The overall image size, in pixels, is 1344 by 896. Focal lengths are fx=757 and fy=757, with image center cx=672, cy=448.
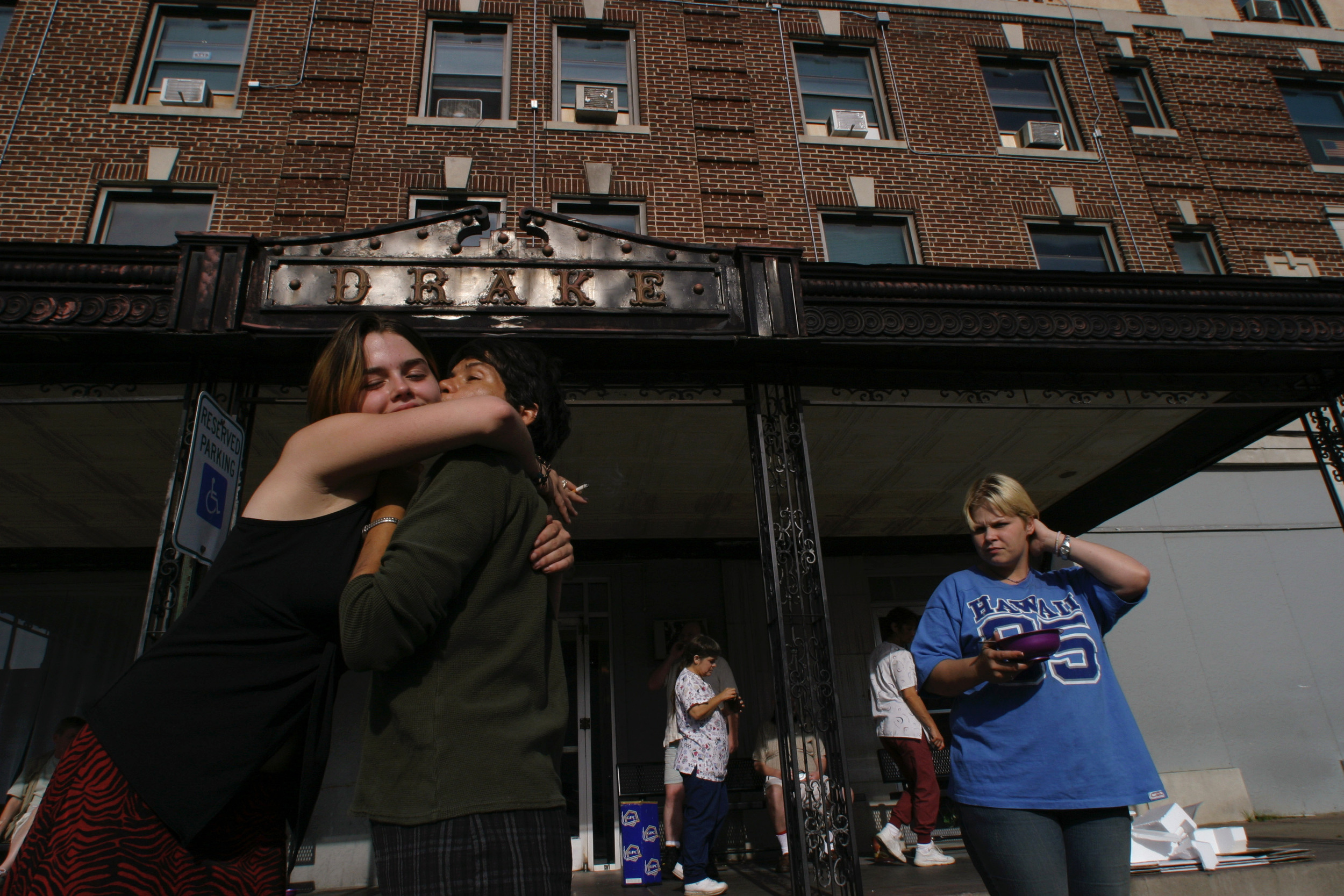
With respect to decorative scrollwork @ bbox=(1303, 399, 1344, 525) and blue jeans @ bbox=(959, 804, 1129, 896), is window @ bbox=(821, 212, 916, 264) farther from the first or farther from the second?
blue jeans @ bbox=(959, 804, 1129, 896)

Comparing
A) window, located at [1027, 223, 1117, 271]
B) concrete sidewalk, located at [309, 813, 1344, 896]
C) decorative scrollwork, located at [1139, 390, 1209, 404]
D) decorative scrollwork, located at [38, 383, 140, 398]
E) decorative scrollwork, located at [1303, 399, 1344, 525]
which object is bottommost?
concrete sidewalk, located at [309, 813, 1344, 896]

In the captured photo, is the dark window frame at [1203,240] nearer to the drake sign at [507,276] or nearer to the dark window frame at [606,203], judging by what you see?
the dark window frame at [606,203]

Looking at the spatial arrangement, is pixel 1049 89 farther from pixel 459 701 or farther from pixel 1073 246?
pixel 459 701

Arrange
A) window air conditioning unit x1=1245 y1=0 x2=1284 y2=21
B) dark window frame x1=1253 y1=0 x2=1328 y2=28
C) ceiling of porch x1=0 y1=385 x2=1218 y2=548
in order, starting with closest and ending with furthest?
1. ceiling of porch x1=0 y1=385 x2=1218 y2=548
2. window air conditioning unit x1=1245 y1=0 x2=1284 y2=21
3. dark window frame x1=1253 y1=0 x2=1328 y2=28

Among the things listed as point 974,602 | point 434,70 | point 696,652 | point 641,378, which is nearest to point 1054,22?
point 434,70

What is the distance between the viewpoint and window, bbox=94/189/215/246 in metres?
9.07

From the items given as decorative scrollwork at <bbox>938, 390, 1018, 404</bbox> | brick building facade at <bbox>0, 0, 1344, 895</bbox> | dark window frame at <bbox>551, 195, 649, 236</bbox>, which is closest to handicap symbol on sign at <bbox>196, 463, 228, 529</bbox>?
brick building facade at <bbox>0, 0, 1344, 895</bbox>

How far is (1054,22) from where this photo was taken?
12.1m

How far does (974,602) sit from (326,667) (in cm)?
227

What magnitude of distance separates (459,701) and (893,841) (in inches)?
268

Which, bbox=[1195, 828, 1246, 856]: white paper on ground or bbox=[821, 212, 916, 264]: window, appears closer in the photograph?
bbox=[1195, 828, 1246, 856]: white paper on ground

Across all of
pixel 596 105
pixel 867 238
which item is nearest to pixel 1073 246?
pixel 867 238

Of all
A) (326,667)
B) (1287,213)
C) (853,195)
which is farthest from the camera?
(1287,213)

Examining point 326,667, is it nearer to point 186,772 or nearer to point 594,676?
point 186,772
